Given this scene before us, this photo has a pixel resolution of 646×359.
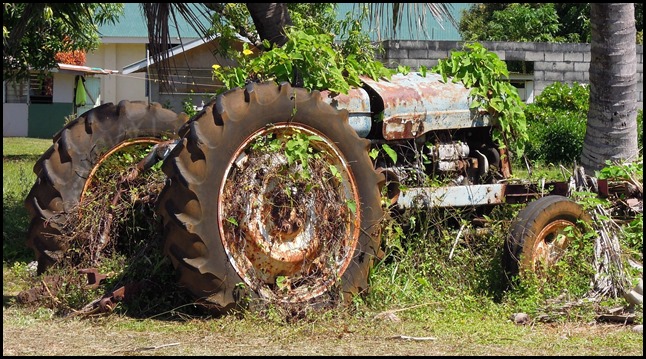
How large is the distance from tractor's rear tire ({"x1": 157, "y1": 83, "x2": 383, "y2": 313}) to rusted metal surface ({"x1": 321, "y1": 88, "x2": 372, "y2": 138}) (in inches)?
20.7

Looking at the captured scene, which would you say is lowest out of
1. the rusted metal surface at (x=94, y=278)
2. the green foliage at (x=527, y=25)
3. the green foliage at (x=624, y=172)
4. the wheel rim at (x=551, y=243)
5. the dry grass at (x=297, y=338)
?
the dry grass at (x=297, y=338)

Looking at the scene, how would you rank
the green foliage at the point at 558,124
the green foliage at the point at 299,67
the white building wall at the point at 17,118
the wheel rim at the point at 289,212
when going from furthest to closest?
1. the white building wall at the point at 17,118
2. the green foliage at the point at 558,124
3. the green foliage at the point at 299,67
4. the wheel rim at the point at 289,212

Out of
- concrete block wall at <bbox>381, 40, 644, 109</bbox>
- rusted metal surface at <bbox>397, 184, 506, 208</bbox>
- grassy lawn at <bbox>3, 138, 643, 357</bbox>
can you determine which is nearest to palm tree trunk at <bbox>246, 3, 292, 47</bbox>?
rusted metal surface at <bbox>397, 184, 506, 208</bbox>

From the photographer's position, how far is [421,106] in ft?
26.5

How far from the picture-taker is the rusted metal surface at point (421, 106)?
7.90 meters

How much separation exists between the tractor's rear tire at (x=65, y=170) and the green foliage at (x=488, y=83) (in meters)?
2.88

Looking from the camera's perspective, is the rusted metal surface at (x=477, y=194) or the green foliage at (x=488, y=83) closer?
the rusted metal surface at (x=477, y=194)

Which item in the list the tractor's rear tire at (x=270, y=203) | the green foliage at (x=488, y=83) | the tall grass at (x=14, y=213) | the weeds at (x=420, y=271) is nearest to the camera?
the tractor's rear tire at (x=270, y=203)

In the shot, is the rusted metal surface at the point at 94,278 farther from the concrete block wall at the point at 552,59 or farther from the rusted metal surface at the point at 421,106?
the concrete block wall at the point at 552,59

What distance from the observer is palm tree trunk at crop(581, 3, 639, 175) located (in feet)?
32.1

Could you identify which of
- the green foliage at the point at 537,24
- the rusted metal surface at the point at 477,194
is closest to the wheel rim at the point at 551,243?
the rusted metal surface at the point at 477,194

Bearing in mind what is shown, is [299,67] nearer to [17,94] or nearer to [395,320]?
[395,320]

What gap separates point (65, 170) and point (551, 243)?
3880 millimetres

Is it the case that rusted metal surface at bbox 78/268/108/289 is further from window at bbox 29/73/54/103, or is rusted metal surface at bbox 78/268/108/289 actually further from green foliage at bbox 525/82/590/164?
window at bbox 29/73/54/103
